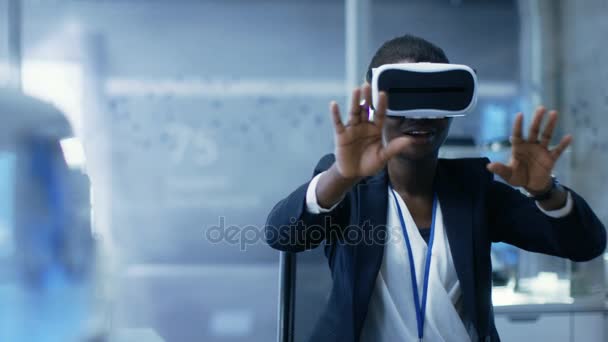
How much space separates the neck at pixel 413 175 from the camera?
88 cm

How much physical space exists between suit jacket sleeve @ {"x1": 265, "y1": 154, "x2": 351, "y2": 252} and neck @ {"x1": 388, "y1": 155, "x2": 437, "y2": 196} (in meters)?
0.09

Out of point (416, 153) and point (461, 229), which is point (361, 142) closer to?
point (416, 153)

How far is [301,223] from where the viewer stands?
805mm

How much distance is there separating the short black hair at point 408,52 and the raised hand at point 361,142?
4.8 inches

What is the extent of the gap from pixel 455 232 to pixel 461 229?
0.01 m

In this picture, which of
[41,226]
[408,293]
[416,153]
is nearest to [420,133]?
[416,153]

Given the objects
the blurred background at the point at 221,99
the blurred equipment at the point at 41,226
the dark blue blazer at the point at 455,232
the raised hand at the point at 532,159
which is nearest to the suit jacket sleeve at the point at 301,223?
the dark blue blazer at the point at 455,232

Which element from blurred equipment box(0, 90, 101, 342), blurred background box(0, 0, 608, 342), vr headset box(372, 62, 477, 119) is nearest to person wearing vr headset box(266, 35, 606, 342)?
vr headset box(372, 62, 477, 119)

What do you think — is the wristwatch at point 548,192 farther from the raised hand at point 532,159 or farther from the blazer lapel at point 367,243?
the blazer lapel at point 367,243

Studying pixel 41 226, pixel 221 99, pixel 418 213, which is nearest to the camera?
pixel 41 226

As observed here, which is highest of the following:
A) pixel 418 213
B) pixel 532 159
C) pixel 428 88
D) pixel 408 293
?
pixel 428 88

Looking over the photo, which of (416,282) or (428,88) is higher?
(428,88)

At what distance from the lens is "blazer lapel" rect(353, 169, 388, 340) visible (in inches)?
31.7

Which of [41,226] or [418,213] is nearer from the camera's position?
[41,226]
